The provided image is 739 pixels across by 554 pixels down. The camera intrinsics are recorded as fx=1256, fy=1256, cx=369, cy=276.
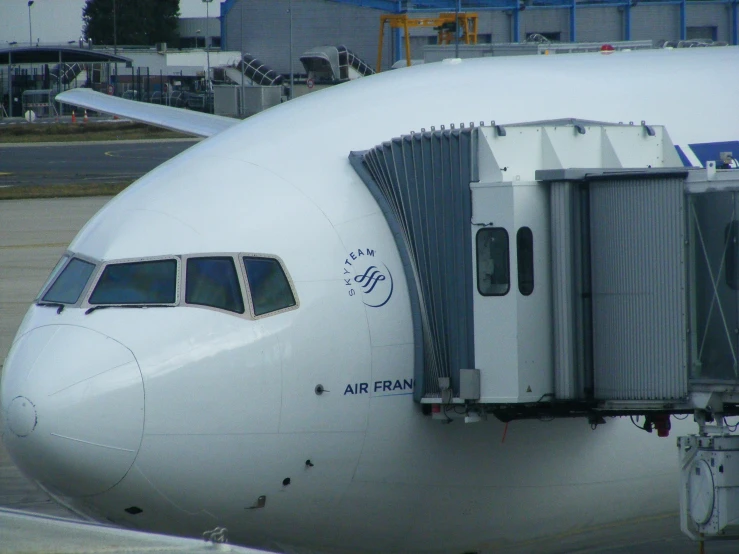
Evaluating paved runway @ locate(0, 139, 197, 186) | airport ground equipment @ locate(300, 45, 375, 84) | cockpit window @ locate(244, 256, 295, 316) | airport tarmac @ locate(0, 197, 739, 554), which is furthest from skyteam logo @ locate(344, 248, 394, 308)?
airport ground equipment @ locate(300, 45, 375, 84)

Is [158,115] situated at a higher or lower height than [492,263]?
higher

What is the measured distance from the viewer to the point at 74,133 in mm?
82125

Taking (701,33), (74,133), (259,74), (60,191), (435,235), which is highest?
(259,74)

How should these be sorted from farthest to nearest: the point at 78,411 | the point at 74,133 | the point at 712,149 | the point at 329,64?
the point at 329,64 → the point at 74,133 → the point at 712,149 → the point at 78,411

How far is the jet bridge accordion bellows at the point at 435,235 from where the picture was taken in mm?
10406

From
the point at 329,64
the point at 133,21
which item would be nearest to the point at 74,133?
the point at 329,64

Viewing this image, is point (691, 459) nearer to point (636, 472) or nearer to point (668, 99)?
point (636, 472)

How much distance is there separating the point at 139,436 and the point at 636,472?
4.91 metres

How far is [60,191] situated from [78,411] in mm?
43019

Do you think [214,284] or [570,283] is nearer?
[214,284]

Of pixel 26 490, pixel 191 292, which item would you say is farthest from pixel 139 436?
pixel 26 490

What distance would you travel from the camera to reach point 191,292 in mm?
10055

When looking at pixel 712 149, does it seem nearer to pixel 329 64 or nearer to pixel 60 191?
pixel 60 191

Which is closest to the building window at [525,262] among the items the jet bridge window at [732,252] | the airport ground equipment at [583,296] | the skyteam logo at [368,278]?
the airport ground equipment at [583,296]
